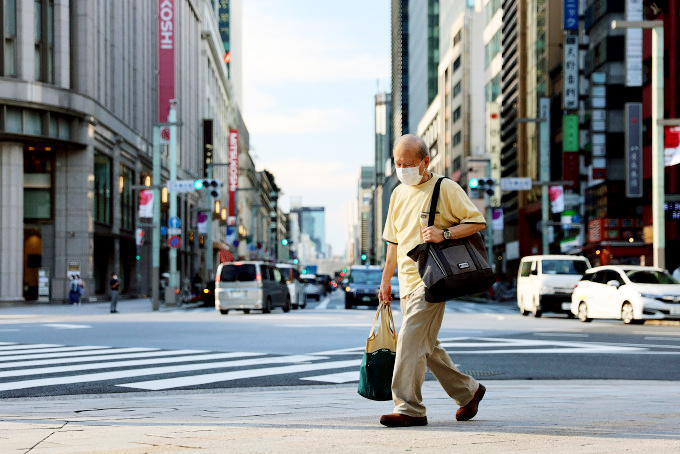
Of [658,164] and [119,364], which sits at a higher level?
[658,164]

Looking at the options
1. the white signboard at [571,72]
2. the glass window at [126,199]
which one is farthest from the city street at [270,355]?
the white signboard at [571,72]

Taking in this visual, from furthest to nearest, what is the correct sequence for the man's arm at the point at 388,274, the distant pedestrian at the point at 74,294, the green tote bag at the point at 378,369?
1. the distant pedestrian at the point at 74,294
2. the man's arm at the point at 388,274
3. the green tote bag at the point at 378,369

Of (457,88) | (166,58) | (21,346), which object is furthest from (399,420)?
(457,88)

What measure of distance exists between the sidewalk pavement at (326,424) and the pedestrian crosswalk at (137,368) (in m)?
1.10

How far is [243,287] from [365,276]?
35.0 ft

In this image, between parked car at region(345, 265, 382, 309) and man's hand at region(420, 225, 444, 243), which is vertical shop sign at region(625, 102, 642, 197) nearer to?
parked car at region(345, 265, 382, 309)

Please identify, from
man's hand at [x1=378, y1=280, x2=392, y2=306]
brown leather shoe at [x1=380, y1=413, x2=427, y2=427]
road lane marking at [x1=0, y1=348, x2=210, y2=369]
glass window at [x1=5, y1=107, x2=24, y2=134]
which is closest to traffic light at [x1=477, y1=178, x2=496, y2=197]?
glass window at [x1=5, y1=107, x2=24, y2=134]

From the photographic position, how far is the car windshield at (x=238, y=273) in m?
33.2

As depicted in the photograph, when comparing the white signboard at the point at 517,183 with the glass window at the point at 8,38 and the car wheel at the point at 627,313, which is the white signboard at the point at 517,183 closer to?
the car wheel at the point at 627,313

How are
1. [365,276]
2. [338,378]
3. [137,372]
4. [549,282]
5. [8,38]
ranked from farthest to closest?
1. [8,38]
2. [365,276]
3. [549,282]
4. [137,372]
5. [338,378]

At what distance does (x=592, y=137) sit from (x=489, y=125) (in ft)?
106

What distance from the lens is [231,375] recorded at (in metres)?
12.1

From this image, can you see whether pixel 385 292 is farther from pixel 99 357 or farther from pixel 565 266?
pixel 565 266

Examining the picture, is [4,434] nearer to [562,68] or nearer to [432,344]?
[432,344]
